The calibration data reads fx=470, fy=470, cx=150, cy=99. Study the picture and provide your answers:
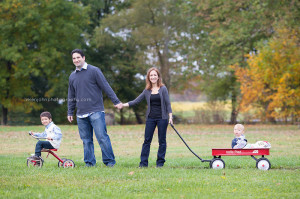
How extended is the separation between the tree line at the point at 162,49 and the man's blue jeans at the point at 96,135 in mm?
18458

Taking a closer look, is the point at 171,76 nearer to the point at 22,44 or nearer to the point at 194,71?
the point at 194,71

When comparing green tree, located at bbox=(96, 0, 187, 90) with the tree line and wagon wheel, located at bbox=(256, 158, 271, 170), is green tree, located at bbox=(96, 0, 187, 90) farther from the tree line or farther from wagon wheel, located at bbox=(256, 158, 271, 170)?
wagon wheel, located at bbox=(256, 158, 271, 170)

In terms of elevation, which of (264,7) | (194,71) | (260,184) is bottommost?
(260,184)

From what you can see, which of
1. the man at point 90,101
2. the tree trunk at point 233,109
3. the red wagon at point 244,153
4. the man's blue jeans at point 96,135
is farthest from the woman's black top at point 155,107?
the tree trunk at point 233,109

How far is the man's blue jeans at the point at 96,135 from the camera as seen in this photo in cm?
940

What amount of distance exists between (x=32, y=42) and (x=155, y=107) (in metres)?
25.7

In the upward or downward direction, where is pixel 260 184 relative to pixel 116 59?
downward

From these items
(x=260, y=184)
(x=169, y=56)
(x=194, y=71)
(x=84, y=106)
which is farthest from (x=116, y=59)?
(x=260, y=184)

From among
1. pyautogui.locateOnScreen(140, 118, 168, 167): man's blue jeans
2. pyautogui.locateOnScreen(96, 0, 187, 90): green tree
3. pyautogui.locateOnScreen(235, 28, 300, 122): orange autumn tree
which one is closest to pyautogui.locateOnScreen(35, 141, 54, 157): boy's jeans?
pyautogui.locateOnScreen(140, 118, 168, 167): man's blue jeans

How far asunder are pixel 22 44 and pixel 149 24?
959 centimetres

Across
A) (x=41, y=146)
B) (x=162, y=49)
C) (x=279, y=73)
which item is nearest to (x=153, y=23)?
(x=162, y=49)

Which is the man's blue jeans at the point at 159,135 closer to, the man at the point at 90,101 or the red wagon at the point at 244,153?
the man at the point at 90,101

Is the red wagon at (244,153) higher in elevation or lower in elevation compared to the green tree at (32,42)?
lower

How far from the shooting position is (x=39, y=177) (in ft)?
25.7
